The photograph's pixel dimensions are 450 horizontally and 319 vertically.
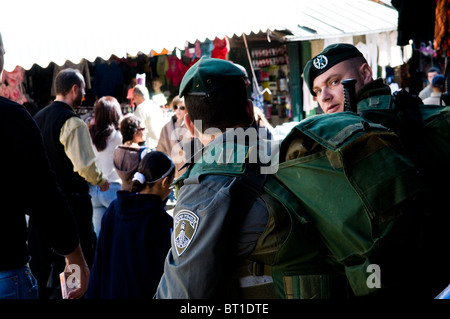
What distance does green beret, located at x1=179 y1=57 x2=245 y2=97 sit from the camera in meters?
1.83

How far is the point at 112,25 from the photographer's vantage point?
5352 mm

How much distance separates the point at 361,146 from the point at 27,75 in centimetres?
818

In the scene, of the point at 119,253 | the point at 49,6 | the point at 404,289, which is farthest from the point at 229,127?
the point at 49,6

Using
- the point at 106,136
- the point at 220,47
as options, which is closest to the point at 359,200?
the point at 106,136

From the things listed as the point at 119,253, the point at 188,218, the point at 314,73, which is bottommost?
the point at 119,253

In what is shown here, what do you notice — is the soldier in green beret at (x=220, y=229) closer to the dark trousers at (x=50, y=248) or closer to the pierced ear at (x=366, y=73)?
the pierced ear at (x=366, y=73)

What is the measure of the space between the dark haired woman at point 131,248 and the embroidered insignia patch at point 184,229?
1.47 m

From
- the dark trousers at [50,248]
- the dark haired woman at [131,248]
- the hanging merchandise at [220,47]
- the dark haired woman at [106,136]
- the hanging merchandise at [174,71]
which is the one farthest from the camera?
the hanging merchandise at [174,71]

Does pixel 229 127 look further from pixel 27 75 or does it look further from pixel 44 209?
pixel 27 75

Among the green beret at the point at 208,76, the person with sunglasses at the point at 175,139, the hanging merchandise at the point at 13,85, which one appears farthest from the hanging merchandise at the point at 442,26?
the hanging merchandise at the point at 13,85

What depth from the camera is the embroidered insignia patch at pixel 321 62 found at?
7.85ft

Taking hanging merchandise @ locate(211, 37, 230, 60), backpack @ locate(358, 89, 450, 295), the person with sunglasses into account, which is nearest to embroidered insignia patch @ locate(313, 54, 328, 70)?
backpack @ locate(358, 89, 450, 295)

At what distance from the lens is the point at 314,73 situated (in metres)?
2.45

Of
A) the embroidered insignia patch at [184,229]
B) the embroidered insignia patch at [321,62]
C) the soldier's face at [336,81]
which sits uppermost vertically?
the embroidered insignia patch at [321,62]
